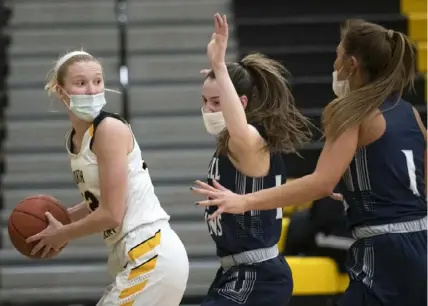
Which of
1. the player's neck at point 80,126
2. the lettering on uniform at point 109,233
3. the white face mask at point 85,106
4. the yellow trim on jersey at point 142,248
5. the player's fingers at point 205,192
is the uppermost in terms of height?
the white face mask at point 85,106

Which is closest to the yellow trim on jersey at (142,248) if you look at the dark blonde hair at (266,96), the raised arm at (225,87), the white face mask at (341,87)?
the raised arm at (225,87)

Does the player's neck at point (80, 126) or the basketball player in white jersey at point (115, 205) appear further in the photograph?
the player's neck at point (80, 126)

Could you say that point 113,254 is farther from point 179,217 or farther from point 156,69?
point 156,69

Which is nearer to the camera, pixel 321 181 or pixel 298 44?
pixel 321 181

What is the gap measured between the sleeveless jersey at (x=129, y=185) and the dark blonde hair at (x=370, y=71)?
2.35 ft

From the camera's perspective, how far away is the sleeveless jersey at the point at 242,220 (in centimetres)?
339


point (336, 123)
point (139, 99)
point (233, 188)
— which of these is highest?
point (336, 123)

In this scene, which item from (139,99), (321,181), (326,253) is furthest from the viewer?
(139,99)

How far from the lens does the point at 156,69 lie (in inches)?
282

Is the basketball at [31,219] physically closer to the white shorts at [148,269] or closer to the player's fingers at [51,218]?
the player's fingers at [51,218]

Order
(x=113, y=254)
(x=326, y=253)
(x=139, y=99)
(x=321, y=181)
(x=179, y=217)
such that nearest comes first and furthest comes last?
(x=321, y=181)
(x=113, y=254)
(x=326, y=253)
(x=179, y=217)
(x=139, y=99)

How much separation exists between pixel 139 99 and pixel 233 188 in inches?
145

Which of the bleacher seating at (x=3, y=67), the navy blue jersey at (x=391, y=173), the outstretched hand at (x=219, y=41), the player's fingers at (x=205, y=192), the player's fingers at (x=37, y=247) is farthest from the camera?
the bleacher seating at (x=3, y=67)

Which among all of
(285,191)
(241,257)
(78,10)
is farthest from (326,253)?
(78,10)
